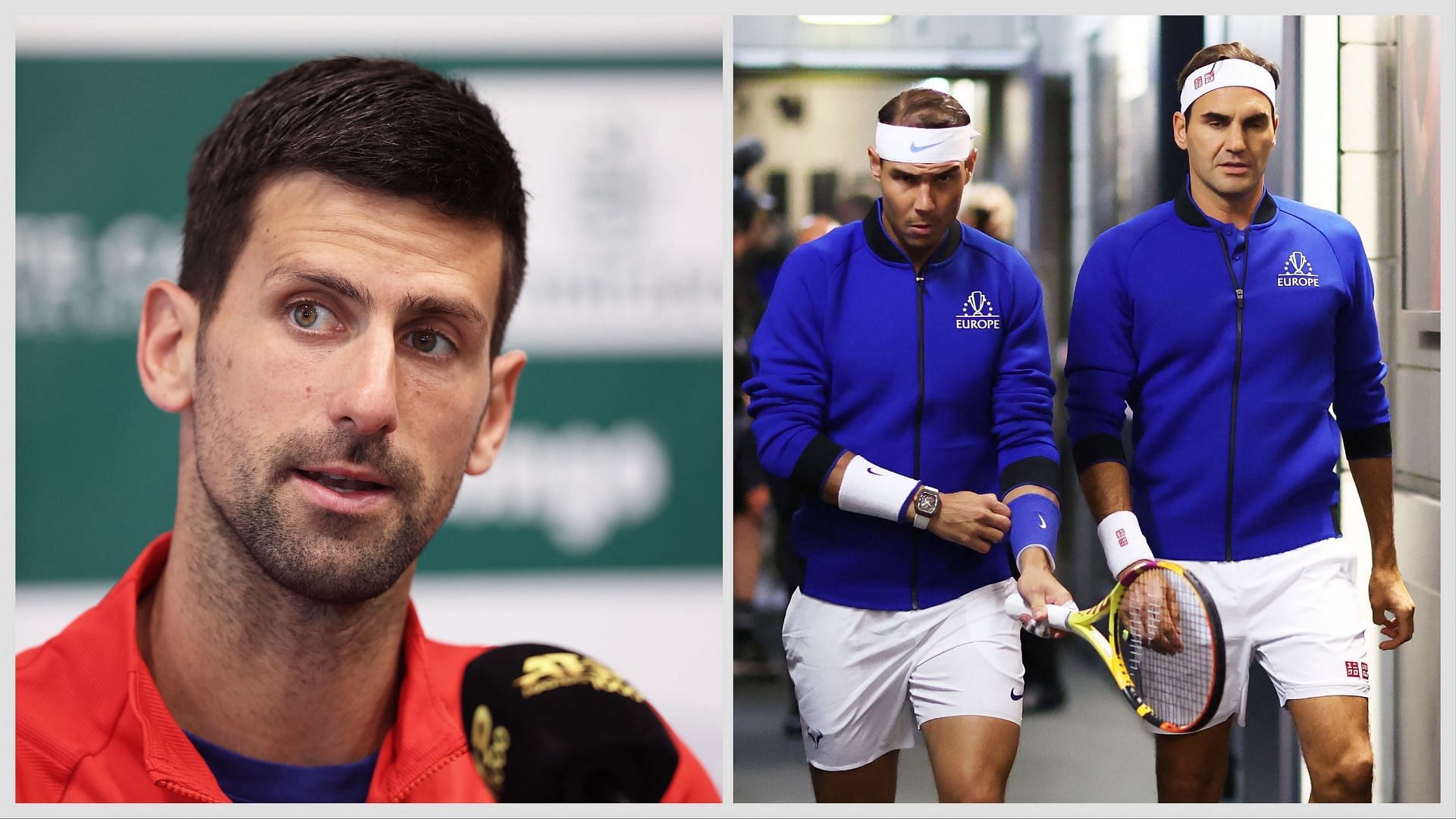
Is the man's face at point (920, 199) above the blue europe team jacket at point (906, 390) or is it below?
above

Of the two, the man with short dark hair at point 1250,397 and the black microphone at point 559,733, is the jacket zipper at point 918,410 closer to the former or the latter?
the man with short dark hair at point 1250,397

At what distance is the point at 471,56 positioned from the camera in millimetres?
3684

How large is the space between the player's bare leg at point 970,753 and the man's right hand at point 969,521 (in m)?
0.41

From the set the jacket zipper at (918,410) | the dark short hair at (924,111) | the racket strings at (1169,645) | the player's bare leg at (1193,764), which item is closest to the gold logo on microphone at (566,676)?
the jacket zipper at (918,410)

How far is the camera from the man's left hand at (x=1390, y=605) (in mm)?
3502

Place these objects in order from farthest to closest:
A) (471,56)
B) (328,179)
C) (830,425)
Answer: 1. (471,56)
2. (830,425)
3. (328,179)

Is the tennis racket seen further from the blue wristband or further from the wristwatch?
the wristwatch

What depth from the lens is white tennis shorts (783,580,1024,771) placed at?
3.36 meters

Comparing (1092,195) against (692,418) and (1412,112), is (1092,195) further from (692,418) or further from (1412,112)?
(692,418)

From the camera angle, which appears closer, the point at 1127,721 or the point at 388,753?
the point at 388,753

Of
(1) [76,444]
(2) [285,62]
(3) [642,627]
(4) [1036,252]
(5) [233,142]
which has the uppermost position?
(2) [285,62]

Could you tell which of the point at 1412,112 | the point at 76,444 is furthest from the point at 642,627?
the point at 1412,112

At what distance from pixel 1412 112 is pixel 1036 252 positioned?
3.24 feet

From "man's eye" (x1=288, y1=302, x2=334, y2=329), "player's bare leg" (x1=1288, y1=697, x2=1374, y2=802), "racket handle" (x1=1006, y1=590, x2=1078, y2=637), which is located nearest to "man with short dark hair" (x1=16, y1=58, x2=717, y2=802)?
"man's eye" (x1=288, y1=302, x2=334, y2=329)
